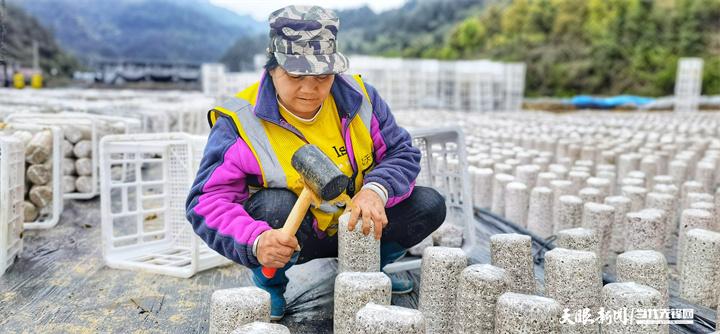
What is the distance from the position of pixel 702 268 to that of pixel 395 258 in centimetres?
148

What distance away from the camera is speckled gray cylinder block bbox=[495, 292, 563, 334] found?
1846mm

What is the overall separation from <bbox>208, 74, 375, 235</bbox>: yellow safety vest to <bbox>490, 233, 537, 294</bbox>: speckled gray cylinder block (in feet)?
2.16

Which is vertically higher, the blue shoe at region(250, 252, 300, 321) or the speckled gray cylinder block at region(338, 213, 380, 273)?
the speckled gray cylinder block at region(338, 213, 380, 273)

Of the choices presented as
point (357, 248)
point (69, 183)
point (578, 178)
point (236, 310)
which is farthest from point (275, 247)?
point (69, 183)

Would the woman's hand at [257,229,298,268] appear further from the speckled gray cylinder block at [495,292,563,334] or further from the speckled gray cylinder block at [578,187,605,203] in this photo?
the speckled gray cylinder block at [578,187,605,203]

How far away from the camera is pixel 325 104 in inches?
97.7

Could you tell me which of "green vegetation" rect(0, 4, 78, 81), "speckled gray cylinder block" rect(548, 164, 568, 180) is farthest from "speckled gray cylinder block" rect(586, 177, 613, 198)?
"green vegetation" rect(0, 4, 78, 81)

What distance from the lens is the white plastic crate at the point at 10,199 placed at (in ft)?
9.82

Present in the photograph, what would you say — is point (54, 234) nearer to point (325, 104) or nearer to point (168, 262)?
point (168, 262)

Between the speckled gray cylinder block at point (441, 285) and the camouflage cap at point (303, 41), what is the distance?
812 millimetres

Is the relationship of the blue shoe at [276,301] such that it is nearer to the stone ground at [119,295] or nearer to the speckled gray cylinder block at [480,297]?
the stone ground at [119,295]

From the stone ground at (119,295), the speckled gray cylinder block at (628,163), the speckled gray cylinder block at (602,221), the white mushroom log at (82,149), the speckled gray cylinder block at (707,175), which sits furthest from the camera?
the speckled gray cylinder block at (628,163)

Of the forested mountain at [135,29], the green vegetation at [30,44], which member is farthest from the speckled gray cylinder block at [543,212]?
the forested mountain at [135,29]

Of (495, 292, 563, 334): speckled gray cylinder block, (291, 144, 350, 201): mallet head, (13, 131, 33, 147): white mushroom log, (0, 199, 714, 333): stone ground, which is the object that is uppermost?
(291, 144, 350, 201): mallet head
